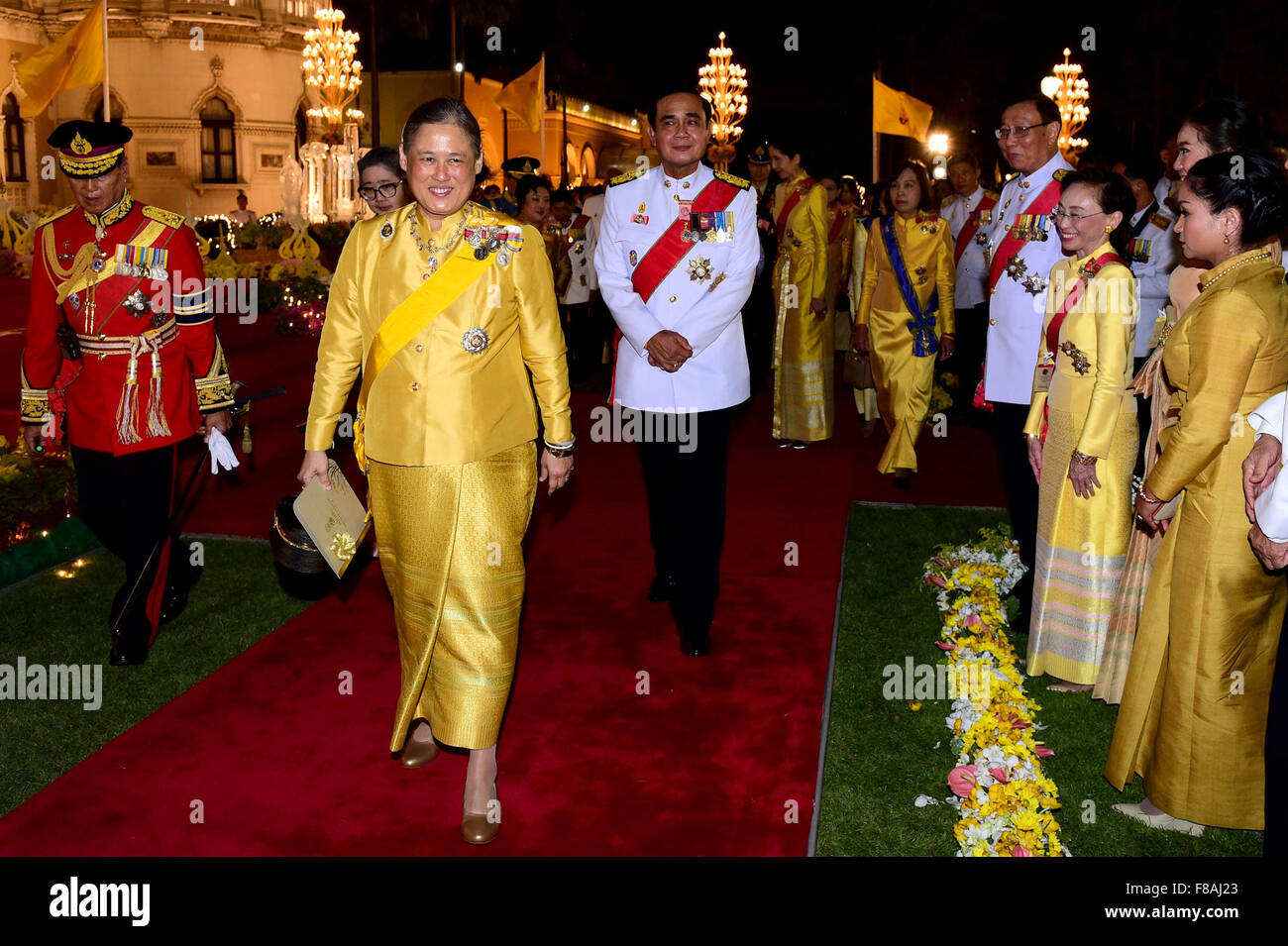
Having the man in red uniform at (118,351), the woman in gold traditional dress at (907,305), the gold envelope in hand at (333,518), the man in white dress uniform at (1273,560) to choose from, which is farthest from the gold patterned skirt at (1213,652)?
the woman in gold traditional dress at (907,305)

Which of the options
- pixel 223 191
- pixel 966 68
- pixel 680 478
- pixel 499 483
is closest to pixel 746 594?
pixel 680 478

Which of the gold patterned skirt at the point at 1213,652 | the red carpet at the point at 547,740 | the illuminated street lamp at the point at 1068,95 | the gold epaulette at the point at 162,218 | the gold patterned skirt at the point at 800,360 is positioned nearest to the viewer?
the gold patterned skirt at the point at 1213,652

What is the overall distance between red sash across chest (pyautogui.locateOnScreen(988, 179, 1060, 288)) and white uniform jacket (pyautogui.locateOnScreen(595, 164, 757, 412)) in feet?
3.44

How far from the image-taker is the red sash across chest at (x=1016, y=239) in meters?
4.90

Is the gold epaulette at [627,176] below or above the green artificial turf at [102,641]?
above

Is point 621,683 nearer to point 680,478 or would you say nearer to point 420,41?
point 680,478

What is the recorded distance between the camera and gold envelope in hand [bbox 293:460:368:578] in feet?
11.9

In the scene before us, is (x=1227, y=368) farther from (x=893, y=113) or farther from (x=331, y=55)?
(x=331, y=55)

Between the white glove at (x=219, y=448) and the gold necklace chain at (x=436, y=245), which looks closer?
the gold necklace chain at (x=436, y=245)

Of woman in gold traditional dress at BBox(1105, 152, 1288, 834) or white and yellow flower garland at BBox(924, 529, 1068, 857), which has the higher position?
woman in gold traditional dress at BBox(1105, 152, 1288, 834)

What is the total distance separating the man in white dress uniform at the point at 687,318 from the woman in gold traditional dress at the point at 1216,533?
1779mm

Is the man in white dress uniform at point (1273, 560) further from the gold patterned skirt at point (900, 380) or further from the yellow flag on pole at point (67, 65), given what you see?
the yellow flag on pole at point (67, 65)

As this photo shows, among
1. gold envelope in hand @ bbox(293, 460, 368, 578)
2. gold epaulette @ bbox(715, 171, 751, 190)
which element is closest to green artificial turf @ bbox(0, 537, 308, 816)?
gold envelope in hand @ bbox(293, 460, 368, 578)

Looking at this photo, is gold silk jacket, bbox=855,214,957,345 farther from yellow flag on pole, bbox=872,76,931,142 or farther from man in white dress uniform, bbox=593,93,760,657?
yellow flag on pole, bbox=872,76,931,142
